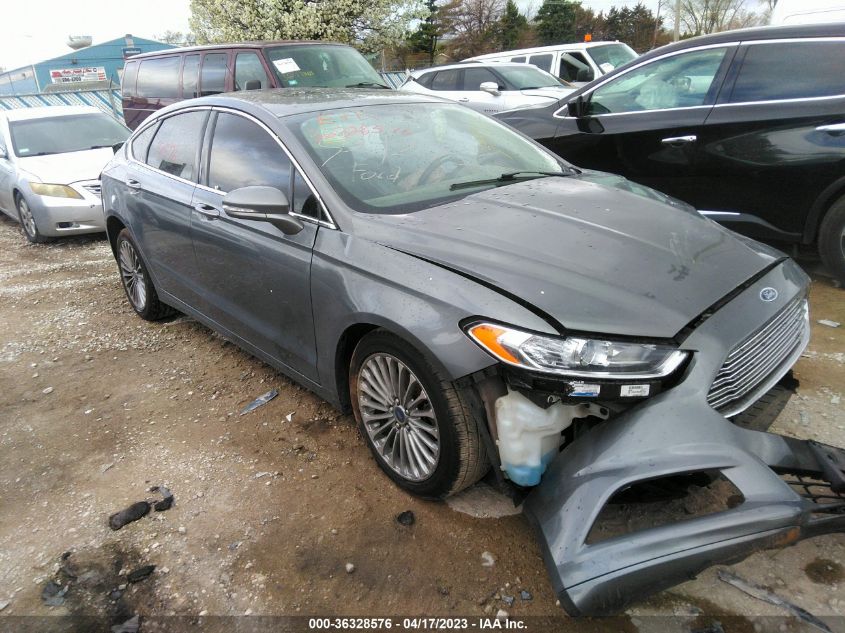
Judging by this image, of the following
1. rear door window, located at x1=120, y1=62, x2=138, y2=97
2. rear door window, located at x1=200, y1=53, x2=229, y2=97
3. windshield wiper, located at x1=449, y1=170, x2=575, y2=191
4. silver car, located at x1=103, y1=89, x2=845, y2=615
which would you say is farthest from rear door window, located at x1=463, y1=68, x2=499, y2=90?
windshield wiper, located at x1=449, y1=170, x2=575, y2=191

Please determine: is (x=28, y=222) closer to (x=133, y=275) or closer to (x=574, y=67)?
(x=133, y=275)

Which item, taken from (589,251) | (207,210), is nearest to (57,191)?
(207,210)

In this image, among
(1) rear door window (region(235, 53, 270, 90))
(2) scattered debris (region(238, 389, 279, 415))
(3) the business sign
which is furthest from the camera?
(3) the business sign

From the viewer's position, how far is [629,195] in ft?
9.64

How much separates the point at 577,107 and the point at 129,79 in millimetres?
7674

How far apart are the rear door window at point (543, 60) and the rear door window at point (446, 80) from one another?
84.9 inches

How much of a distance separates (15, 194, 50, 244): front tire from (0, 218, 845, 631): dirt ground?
3976mm

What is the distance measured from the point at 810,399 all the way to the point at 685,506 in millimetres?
1255

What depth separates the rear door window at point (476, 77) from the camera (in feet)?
31.7

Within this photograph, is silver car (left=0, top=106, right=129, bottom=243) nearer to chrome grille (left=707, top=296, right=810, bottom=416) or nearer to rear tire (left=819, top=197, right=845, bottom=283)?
chrome grille (left=707, top=296, right=810, bottom=416)

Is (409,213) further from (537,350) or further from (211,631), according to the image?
(211,631)

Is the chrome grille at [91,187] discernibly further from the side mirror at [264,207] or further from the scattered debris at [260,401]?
the side mirror at [264,207]

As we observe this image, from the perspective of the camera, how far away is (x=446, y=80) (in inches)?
403

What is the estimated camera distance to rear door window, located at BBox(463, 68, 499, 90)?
9648 millimetres
